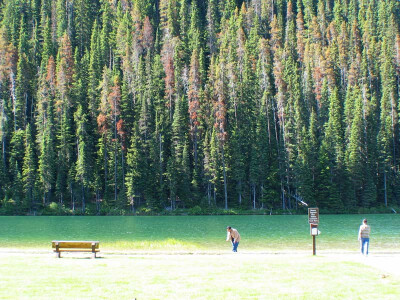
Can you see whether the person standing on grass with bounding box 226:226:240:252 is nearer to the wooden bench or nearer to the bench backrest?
the wooden bench

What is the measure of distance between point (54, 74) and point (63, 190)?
104 feet

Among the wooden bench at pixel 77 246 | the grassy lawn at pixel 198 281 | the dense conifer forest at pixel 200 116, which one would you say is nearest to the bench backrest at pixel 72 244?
the wooden bench at pixel 77 246

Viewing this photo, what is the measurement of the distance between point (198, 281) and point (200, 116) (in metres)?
76.8

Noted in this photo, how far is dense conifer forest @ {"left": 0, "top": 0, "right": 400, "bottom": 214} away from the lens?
79500 mm

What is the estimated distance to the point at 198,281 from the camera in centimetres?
1224

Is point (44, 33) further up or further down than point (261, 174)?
further up

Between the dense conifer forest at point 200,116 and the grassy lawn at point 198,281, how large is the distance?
63.1m

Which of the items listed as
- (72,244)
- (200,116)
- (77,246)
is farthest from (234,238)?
(200,116)

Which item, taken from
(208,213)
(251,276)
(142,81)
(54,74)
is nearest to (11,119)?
(54,74)

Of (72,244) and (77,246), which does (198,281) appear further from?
(72,244)

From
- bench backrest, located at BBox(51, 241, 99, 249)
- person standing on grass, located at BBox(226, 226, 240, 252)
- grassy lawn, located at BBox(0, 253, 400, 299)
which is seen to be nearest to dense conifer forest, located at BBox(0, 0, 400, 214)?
person standing on grass, located at BBox(226, 226, 240, 252)

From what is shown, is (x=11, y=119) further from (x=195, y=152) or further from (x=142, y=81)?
(x=195, y=152)

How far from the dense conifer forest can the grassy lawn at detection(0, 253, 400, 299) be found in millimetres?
63108

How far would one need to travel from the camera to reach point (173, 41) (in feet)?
349
